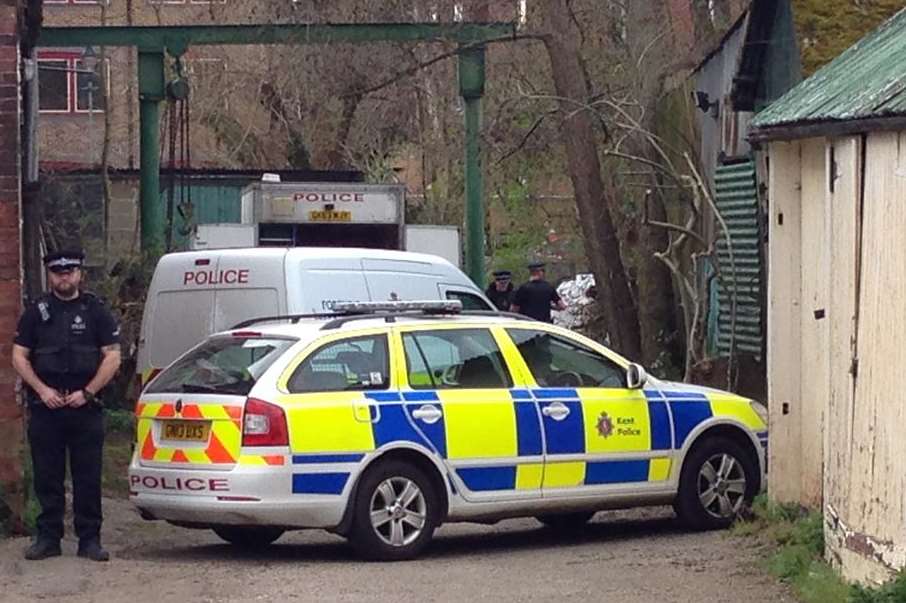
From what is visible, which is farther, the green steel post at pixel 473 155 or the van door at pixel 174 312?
the green steel post at pixel 473 155

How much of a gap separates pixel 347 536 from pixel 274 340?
4.38 ft

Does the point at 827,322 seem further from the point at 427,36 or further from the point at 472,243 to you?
the point at 472,243

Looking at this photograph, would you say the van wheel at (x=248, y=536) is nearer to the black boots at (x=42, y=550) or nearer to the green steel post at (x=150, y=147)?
the black boots at (x=42, y=550)

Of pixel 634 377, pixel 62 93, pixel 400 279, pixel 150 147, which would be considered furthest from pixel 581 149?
pixel 62 93

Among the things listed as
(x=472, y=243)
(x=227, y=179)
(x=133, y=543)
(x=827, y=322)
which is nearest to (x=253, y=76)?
(x=227, y=179)

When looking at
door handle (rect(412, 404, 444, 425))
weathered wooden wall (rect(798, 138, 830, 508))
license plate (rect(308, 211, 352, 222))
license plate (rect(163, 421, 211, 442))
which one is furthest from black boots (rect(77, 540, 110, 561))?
license plate (rect(308, 211, 352, 222))

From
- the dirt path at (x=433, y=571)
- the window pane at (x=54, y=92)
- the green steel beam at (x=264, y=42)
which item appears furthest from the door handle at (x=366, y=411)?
the window pane at (x=54, y=92)

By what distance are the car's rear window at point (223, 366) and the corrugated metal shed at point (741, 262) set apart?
565 centimetres

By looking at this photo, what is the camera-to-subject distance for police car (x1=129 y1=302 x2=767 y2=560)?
450 inches

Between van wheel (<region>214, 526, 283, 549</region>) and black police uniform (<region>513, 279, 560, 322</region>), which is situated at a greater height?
black police uniform (<region>513, 279, 560, 322</region>)

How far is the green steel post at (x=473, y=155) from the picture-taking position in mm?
23406

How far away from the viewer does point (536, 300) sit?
23156 mm

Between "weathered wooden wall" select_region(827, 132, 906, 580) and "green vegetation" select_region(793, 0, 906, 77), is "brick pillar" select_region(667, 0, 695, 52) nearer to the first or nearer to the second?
"green vegetation" select_region(793, 0, 906, 77)

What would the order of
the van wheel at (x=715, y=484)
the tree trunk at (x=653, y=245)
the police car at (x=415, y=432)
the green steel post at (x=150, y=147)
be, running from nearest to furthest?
1. the police car at (x=415, y=432)
2. the van wheel at (x=715, y=484)
3. the tree trunk at (x=653, y=245)
4. the green steel post at (x=150, y=147)
